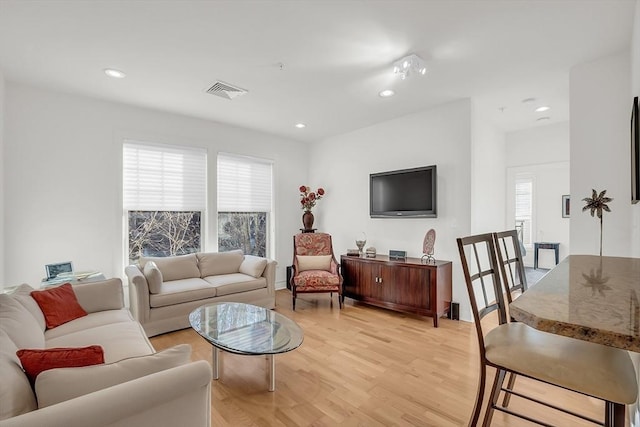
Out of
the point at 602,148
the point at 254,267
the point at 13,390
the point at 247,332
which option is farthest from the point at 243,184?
the point at 602,148

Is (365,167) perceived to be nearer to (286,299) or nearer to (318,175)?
(318,175)

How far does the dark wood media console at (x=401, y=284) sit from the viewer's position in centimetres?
347

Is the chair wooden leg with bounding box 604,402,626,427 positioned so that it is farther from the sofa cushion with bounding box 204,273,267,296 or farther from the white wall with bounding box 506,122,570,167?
the white wall with bounding box 506,122,570,167

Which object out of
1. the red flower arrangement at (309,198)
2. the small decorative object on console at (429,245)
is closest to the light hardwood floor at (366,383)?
the small decorative object on console at (429,245)

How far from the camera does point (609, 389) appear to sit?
109 cm

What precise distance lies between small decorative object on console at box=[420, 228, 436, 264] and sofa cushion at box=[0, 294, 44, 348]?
3.61 meters

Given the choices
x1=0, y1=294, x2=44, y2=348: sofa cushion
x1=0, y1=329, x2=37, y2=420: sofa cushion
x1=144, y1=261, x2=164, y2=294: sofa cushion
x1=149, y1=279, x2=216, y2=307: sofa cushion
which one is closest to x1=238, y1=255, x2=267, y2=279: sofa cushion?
x1=149, y1=279, x2=216, y2=307: sofa cushion

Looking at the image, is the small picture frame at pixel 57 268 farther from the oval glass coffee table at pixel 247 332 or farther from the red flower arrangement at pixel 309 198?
the red flower arrangement at pixel 309 198

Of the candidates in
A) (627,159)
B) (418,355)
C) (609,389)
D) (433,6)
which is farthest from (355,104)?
(609,389)

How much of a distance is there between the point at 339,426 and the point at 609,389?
134 cm

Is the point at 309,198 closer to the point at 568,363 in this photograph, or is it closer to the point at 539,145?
the point at 539,145

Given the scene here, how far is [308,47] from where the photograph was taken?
97.5 inches

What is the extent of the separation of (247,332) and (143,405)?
1263 millimetres

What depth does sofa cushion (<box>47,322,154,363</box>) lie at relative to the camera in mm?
1820
